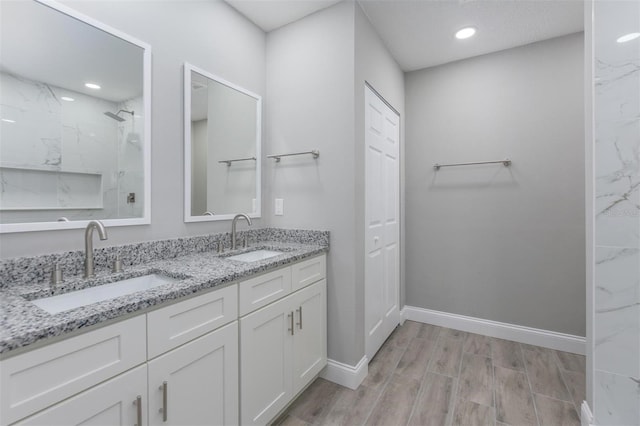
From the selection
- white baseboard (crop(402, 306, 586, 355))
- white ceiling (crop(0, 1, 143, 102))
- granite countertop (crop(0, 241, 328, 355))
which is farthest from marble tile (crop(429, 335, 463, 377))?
white ceiling (crop(0, 1, 143, 102))

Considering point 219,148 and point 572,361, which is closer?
point 219,148

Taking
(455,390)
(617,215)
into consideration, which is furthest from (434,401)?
(617,215)

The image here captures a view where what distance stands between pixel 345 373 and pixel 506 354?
1374 millimetres

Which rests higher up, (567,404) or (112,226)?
(112,226)

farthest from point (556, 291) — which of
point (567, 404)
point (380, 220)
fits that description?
→ point (380, 220)

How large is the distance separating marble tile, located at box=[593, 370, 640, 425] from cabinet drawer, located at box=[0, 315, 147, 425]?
2.03 meters

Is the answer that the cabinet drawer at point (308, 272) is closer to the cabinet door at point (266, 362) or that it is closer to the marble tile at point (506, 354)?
the cabinet door at point (266, 362)

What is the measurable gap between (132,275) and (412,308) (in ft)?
8.39

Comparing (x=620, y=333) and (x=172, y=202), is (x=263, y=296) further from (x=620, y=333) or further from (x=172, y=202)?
(x=620, y=333)

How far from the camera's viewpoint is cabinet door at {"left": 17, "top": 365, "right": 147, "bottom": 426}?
75cm

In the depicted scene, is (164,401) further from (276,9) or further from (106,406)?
(276,9)

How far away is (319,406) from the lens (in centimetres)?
173

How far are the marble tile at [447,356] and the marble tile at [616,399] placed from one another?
0.77m

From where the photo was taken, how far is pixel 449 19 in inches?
84.1
